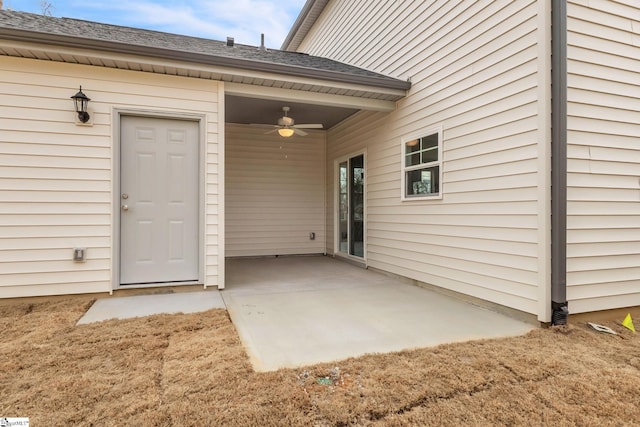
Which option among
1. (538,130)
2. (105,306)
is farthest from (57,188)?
(538,130)

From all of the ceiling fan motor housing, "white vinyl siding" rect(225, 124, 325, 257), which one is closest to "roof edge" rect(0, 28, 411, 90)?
the ceiling fan motor housing

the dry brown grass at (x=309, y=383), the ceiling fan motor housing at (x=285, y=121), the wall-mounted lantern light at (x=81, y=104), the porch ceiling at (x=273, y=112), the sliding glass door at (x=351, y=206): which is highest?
the porch ceiling at (x=273, y=112)

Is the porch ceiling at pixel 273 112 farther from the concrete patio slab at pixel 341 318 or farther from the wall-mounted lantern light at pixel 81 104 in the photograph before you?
the concrete patio slab at pixel 341 318

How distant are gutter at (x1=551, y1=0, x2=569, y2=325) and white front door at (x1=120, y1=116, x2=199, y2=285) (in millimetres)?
3704

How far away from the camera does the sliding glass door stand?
629cm

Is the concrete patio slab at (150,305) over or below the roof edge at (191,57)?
below

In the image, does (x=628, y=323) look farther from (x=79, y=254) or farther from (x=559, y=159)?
(x=79, y=254)

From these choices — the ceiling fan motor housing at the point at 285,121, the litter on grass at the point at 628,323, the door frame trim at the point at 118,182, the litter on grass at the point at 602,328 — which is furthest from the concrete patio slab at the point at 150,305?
the litter on grass at the point at 628,323

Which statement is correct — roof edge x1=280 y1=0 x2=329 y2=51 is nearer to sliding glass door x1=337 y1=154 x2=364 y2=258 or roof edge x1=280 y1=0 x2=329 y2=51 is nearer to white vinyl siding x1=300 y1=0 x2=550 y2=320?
white vinyl siding x1=300 y1=0 x2=550 y2=320

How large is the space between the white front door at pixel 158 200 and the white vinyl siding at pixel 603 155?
12.9 ft

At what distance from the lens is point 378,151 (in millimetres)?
5598

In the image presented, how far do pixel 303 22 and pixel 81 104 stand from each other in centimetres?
676

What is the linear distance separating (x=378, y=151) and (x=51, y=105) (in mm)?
4270

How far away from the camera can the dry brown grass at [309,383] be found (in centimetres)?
166
